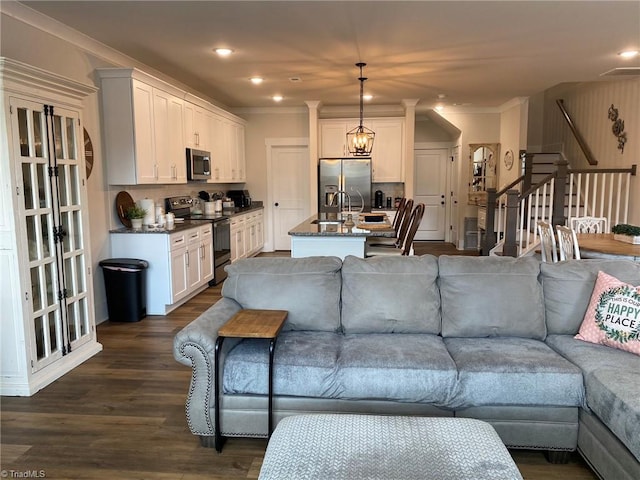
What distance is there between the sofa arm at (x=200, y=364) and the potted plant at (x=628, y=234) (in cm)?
369

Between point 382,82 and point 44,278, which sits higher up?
point 382,82

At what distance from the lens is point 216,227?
20.2 feet

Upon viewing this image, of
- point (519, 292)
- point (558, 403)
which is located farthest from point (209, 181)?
point (558, 403)

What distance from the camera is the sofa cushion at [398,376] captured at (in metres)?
2.24

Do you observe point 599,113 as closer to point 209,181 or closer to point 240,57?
point 240,57

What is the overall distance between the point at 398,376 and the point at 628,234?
310 cm

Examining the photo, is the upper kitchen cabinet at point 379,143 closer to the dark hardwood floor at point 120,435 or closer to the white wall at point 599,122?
the white wall at point 599,122

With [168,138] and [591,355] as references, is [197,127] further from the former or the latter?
[591,355]

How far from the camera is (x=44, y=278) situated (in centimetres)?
320

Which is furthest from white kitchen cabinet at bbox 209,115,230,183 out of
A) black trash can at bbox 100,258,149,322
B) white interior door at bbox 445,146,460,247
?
white interior door at bbox 445,146,460,247

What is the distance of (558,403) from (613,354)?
1.43 ft

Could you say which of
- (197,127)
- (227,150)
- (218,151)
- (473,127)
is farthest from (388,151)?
(197,127)

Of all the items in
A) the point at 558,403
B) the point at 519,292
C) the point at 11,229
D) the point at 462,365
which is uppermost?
the point at 11,229

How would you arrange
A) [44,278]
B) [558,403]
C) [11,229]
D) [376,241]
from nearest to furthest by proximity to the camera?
[558,403] → [11,229] → [44,278] → [376,241]
